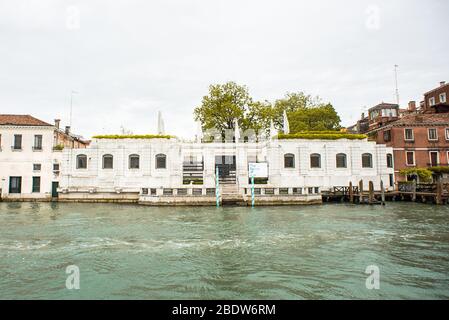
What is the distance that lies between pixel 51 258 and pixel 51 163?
27.3 m

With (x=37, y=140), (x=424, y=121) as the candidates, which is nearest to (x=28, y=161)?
(x=37, y=140)

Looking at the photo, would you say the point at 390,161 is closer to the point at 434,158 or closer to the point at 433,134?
the point at 434,158

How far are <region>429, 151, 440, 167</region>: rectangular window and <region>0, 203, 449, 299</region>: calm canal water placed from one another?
2319 cm

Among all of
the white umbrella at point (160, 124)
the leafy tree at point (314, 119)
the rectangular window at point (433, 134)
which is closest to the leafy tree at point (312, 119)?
the leafy tree at point (314, 119)

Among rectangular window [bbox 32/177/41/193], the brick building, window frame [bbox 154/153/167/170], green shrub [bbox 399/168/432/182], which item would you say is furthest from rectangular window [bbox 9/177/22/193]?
green shrub [bbox 399/168/432/182]

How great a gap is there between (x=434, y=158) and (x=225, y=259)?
37.3 m

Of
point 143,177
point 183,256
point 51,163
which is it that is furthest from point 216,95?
point 183,256

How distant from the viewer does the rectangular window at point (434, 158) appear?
121 feet

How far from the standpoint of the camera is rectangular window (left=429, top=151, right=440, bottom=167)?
36969 mm

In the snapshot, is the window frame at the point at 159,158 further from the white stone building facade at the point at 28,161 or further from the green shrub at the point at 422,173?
the green shrub at the point at 422,173

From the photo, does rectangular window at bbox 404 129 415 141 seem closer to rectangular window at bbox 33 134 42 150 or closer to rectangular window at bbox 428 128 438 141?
rectangular window at bbox 428 128 438 141

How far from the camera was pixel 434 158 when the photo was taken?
37094mm
